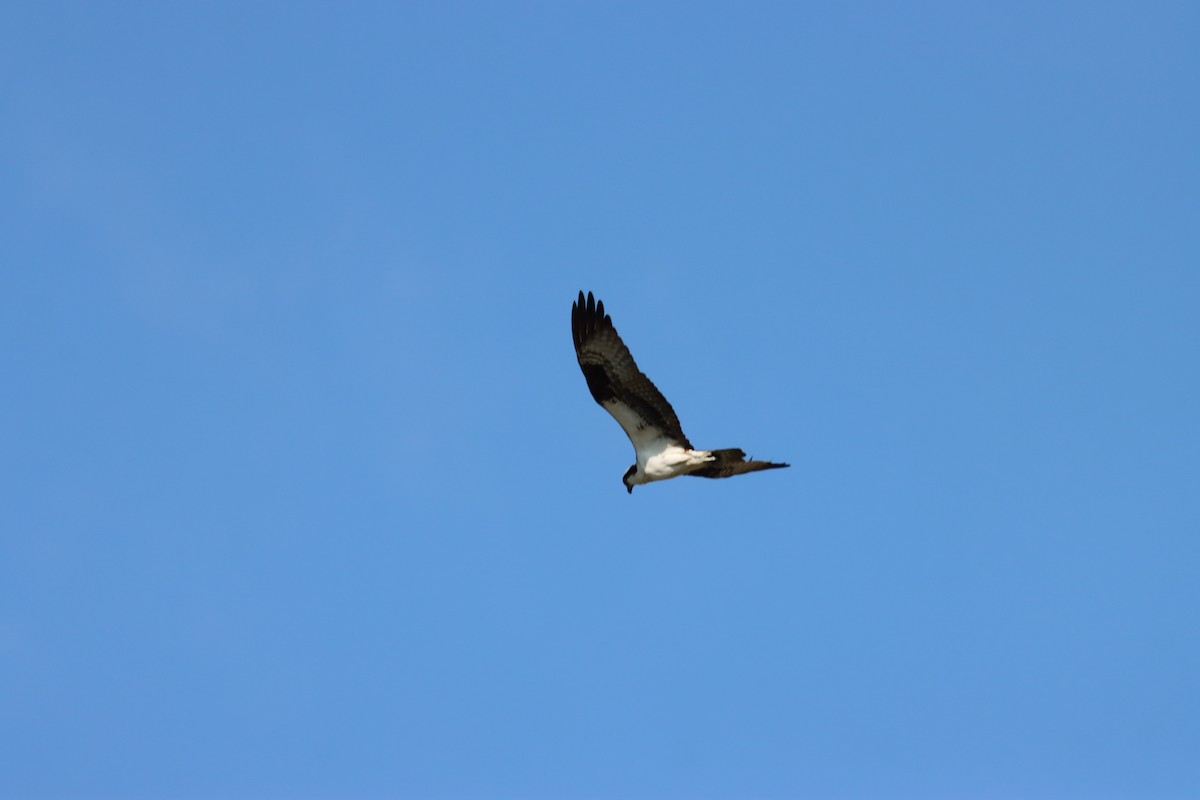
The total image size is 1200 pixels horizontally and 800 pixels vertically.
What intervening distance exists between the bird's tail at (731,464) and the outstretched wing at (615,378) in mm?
717

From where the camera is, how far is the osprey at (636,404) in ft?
57.8

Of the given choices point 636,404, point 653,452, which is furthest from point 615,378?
point 653,452

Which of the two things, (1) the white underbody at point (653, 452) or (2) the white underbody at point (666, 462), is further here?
(1) the white underbody at point (653, 452)

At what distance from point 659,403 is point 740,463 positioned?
1.68 m

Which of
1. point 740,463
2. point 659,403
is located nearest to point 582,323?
point 659,403

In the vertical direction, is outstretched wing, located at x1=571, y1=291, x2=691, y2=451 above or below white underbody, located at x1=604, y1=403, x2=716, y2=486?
above

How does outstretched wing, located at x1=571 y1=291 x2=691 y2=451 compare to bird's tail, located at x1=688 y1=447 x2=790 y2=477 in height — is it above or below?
above

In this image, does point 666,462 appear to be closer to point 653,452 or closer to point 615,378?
point 653,452

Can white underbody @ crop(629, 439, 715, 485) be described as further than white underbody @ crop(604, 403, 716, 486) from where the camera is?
No

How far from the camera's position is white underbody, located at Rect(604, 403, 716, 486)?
17953 mm

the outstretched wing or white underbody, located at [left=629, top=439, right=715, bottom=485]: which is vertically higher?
the outstretched wing

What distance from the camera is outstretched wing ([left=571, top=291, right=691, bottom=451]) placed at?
1767 centimetres

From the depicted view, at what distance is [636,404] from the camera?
59.0 feet

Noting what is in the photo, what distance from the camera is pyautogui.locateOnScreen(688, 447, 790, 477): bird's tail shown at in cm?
1708
